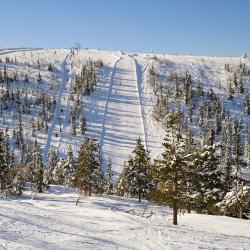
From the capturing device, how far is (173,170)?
3616 cm

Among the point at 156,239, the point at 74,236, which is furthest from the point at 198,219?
the point at 74,236

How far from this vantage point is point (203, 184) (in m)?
47.0

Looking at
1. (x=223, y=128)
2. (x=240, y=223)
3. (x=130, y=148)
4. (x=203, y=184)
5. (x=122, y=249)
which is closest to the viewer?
(x=122, y=249)

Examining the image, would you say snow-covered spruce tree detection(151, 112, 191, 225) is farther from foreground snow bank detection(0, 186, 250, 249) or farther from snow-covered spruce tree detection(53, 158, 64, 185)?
snow-covered spruce tree detection(53, 158, 64, 185)

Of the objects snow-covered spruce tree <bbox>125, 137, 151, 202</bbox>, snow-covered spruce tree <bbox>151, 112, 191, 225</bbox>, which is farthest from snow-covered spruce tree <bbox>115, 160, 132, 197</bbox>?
snow-covered spruce tree <bbox>151, 112, 191, 225</bbox>

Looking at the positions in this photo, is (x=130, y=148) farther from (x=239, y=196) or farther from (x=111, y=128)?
(x=239, y=196)

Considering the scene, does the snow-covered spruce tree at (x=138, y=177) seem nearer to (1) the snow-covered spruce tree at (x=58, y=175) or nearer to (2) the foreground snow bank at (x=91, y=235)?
(2) the foreground snow bank at (x=91, y=235)

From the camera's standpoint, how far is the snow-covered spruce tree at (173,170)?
36062mm

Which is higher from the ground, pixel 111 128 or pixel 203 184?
pixel 203 184

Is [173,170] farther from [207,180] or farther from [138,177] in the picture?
[138,177]

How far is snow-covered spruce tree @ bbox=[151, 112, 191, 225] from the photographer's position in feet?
118

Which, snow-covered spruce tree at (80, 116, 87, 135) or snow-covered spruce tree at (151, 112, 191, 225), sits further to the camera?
snow-covered spruce tree at (80, 116, 87, 135)

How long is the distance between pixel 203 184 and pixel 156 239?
27.0 meters

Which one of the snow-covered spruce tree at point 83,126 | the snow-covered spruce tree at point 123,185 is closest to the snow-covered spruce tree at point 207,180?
the snow-covered spruce tree at point 123,185
